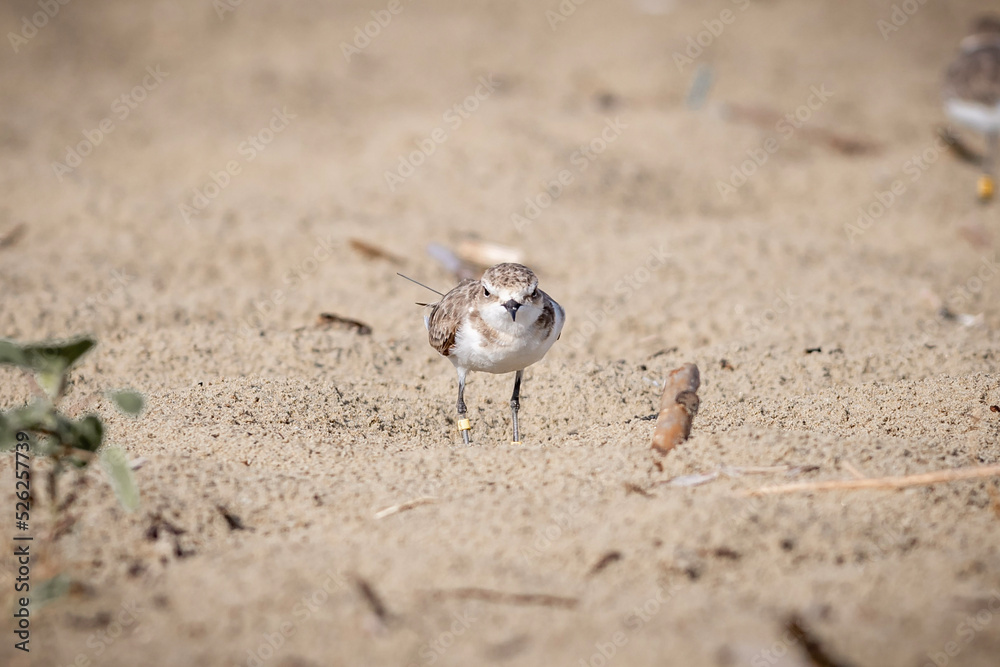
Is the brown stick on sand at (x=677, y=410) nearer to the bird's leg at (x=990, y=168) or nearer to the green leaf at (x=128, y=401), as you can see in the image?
the green leaf at (x=128, y=401)

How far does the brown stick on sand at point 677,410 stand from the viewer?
398cm

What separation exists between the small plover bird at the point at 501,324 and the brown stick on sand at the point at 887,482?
1.48 metres

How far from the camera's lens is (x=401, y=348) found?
6012 millimetres

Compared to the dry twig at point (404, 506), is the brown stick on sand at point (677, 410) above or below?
below

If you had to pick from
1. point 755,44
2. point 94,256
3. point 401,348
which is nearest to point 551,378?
point 401,348

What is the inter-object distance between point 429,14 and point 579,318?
35.9ft

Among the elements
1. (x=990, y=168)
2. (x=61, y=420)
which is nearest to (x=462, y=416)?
(x=61, y=420)

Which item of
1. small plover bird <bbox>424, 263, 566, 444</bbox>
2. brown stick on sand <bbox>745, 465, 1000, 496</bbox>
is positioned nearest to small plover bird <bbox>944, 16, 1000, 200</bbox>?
brown stick on sand <bbox>745, 465, 1000, 496</bbox>

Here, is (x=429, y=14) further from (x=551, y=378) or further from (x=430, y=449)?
(x=430, y=449)

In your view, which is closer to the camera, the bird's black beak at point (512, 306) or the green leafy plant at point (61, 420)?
the green leafy plant at point (61, 420)

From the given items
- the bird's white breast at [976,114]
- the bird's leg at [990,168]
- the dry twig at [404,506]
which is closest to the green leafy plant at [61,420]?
the dry twig at [404,506]

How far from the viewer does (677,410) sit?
4227 mm

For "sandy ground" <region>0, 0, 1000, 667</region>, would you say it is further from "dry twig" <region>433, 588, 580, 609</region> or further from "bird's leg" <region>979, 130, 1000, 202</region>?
"bird's leg" <region>979, 130, 1000, 202</region>

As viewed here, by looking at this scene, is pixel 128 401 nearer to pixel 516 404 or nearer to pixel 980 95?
pixel 516 404
